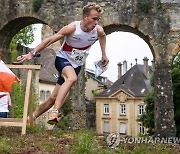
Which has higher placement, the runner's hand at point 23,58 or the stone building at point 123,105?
the stone building at point 123,105

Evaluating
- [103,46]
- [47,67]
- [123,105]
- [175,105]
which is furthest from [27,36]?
[103,46]

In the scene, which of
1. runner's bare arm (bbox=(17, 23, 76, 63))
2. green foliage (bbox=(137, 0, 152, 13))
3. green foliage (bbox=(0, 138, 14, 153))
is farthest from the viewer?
green foliage (bbox=(137, 0, 152, 13))

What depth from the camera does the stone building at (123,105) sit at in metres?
56.5

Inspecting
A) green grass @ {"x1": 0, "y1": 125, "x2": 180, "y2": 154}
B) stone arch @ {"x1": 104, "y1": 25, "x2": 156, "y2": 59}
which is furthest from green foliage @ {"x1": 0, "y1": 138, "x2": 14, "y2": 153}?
stone arch @ {"x1": 104, "y1": 25, "x2": 156, "y2": 59}

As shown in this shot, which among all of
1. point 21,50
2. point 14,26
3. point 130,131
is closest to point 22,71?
point 21,50

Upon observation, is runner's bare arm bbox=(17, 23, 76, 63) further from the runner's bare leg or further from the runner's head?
the runner's bare leg

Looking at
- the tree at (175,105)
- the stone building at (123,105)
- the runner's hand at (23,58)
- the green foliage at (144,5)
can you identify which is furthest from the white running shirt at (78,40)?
the stone building at (123,105)

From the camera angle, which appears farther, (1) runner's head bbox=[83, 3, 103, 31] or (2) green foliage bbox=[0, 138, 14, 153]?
(1) runner's head bbox=[83, 3, 103, 31]

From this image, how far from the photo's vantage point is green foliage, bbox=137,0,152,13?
49.8ft

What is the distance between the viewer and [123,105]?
57.5m

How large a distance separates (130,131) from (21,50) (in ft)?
96.7

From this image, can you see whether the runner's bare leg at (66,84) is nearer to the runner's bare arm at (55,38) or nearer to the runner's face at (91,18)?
the runner's bare arm at (55,38)

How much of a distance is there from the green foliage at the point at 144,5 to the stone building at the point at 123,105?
40.5 meters

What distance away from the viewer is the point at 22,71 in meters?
34.6
